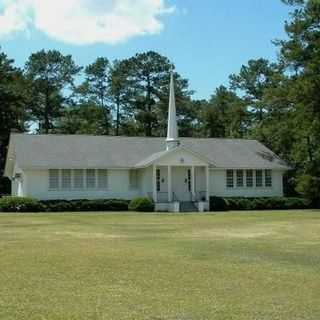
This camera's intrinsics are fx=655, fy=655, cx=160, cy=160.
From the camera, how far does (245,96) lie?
247 feet

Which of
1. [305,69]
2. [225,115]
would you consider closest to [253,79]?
[225,115]

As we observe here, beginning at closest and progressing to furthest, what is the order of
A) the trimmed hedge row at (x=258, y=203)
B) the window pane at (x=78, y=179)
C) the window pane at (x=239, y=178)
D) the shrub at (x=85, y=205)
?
the shrub at (x=85, y=205) < the window pane at (x=78, y=179) < the trimmed hedge row at (x=258, y=203) < the window pane at (x=239, y=178)

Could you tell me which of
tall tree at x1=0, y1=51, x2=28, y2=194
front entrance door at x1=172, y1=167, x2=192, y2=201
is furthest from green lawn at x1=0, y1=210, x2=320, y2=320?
tall tree at x1=0, y1=51, x2=28, y2=194

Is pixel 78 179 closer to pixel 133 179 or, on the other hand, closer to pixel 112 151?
pixel 112 151

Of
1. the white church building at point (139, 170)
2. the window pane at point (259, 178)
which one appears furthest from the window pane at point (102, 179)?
the window pane at point (259, 178)

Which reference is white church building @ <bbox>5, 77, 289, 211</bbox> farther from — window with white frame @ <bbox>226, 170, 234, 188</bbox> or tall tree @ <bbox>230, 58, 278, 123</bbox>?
tall tree @ <bbox>230, 58, 278, 123</bbox>

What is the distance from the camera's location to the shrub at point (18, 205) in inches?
1650

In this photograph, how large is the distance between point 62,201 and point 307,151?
20.7 meters

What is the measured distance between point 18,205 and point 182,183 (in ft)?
41.9

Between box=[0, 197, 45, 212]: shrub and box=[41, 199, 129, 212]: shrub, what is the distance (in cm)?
109

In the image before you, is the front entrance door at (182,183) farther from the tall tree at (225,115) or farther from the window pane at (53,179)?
the tall tree at (225,115)

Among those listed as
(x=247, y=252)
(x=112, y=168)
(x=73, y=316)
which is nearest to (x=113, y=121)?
(x=112, y=168)

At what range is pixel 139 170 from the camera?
161ft

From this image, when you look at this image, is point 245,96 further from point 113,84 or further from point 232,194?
point 232,194
